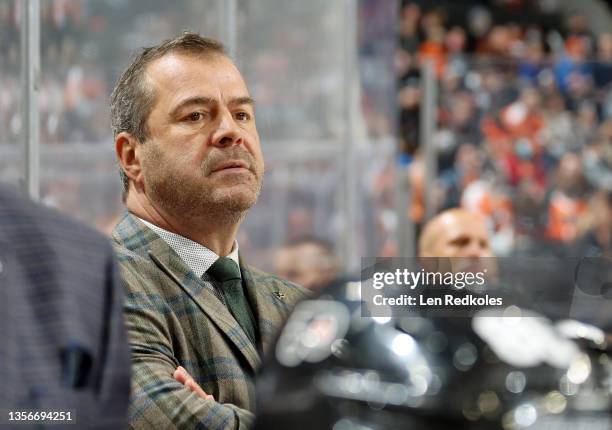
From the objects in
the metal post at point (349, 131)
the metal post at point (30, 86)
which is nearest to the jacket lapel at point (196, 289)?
the metal post at point (30, 86)

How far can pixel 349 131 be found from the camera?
151 inches

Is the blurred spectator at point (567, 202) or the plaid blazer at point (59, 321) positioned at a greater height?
the blurred spectator at point (567, 202)

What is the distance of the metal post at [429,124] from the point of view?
4086 millimetres

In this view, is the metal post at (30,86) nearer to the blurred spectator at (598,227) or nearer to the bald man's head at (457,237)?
Answer: the bald man's head at (457,237)

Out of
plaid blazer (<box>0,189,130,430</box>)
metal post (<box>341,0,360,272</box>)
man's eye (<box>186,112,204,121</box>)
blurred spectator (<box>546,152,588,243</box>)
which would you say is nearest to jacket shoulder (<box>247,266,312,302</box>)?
man's eye (<box>186,112,204,121</box>)

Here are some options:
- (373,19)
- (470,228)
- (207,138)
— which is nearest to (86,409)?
(207,138)

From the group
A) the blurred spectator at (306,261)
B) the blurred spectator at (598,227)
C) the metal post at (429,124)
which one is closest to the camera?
the blurred spectator at (306,261)

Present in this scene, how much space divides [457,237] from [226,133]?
144 centimetres

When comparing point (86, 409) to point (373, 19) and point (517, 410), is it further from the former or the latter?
point (373, 19)

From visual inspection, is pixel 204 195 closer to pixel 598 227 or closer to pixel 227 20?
pixel 227 20

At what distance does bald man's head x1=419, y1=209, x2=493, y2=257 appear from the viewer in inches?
103

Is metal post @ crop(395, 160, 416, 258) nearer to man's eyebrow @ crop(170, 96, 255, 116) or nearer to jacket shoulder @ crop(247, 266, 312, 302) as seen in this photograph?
jacket shoulder @ crop(247, 266, 312, 302)

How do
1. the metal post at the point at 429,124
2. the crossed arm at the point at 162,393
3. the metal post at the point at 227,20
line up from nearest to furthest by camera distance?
the crossed arm at the point at 162,393 → the metal post at the point at 227,20 → the metal post at the point at 429,124

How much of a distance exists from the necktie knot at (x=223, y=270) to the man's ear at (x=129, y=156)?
187 mm
